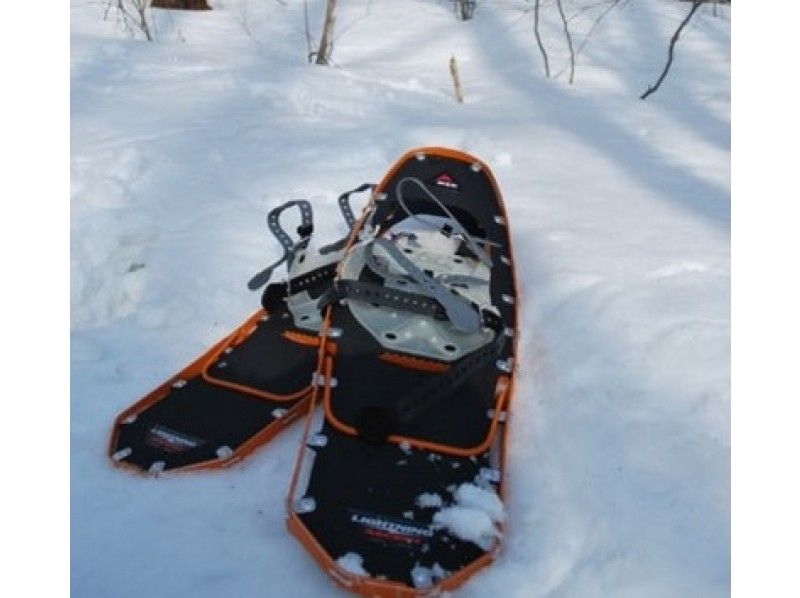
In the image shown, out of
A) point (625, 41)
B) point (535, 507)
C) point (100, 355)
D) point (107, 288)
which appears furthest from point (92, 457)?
point (625, 41)

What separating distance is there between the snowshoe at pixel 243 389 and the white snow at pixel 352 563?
0.44 metres

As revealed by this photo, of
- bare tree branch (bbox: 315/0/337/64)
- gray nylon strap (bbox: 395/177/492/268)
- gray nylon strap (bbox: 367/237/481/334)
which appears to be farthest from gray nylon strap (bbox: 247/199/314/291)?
bare tree branch (bbox: 315/0/337/64)

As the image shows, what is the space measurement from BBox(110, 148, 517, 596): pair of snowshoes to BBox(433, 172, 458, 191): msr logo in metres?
0.11

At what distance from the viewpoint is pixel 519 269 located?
2684mm

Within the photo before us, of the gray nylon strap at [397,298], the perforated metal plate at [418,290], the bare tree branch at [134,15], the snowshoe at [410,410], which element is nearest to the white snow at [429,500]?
the snowshoe at [410,410]

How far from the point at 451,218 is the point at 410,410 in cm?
91

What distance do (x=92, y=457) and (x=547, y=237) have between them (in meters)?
1.69

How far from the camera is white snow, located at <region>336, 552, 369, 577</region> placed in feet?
5.20

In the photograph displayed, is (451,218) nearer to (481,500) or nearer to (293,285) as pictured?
(293,285)

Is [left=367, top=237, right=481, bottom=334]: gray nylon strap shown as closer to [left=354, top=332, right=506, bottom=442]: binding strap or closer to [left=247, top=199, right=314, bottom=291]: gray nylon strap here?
[left=354, top=332, right=506, bottom=442]: binding strap

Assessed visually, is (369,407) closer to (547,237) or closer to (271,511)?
(271,511)

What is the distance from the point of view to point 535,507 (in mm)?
1812

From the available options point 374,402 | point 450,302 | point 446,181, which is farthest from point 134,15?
point 374,402

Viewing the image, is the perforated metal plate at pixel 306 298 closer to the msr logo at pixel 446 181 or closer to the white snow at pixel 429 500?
the msr logo at pixel 446 181
